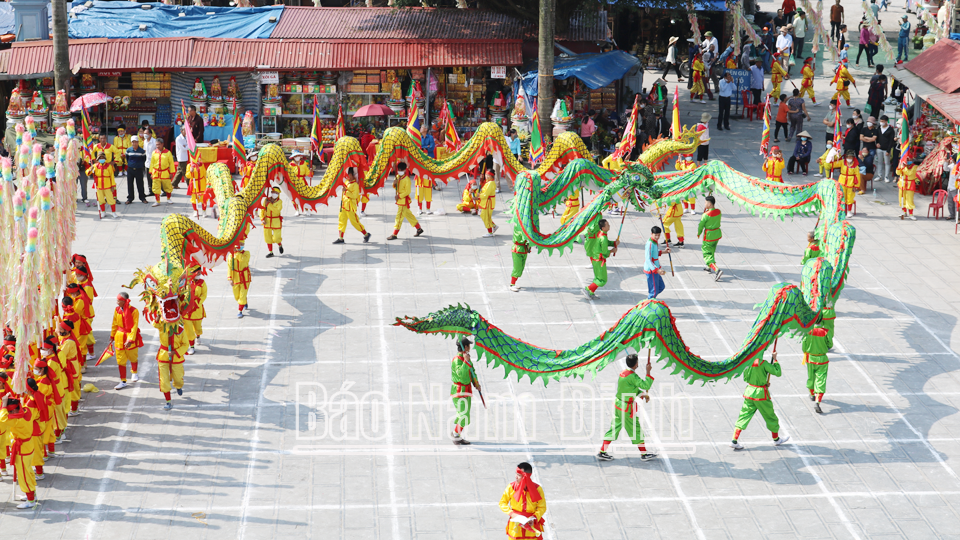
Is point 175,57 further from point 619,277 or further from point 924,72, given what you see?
point 924,72

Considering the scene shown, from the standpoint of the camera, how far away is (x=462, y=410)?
620 inches

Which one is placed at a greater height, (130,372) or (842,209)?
(842,209)

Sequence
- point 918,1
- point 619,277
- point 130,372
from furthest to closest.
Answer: point 918,1
point 619,277
point 130,372

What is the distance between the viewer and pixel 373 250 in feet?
78.7

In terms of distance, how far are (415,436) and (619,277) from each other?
7637 millimetres

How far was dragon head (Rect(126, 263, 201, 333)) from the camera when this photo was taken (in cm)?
1673

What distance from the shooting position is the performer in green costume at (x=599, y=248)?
2070cm

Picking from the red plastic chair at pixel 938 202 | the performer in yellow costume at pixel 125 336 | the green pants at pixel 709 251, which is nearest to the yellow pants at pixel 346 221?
the performer in yellow costume at pixel 125 336

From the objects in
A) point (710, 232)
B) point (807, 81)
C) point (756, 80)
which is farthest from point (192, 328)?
point (807, 81)

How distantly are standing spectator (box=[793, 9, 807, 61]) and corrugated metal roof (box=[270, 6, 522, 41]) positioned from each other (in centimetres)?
1091

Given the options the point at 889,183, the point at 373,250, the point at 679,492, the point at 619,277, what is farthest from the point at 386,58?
the point at 679,492

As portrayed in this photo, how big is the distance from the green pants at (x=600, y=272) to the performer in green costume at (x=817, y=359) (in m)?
4.81

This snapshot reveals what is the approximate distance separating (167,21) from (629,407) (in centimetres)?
2159

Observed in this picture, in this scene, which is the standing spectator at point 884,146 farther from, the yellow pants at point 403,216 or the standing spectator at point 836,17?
the yellow pants at point 403,216
